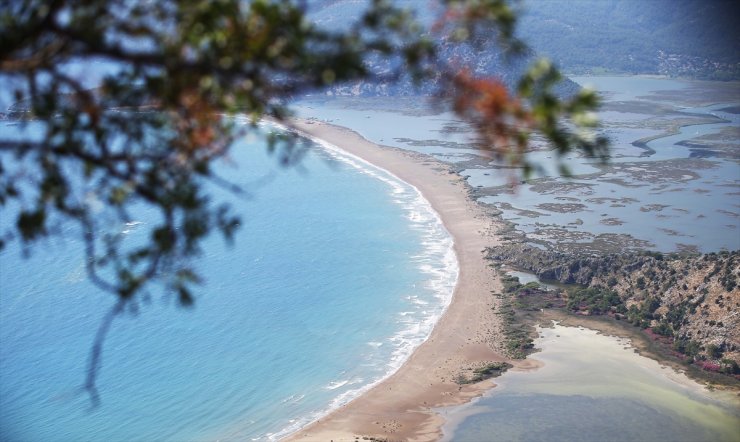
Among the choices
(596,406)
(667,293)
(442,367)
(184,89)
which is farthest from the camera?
(667,293)

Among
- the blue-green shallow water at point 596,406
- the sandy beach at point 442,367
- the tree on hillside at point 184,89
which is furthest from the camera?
the sandy beach at point 442,367

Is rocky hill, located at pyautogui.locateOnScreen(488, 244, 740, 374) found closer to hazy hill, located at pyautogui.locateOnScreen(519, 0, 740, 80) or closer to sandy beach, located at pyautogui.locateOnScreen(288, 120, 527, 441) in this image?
sandy beach, located at pyautogui.locateOnScreen(288, 120, 527, 441)

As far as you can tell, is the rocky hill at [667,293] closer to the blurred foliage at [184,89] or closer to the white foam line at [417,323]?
the white foam line at [417,323]

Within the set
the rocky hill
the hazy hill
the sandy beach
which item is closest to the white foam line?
the sandy beach

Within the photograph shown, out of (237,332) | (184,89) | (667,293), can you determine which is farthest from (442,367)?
(184,89)

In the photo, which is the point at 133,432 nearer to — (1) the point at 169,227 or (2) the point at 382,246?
(2) the point at 382,246

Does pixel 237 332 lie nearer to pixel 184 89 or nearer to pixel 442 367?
pixel 442 367

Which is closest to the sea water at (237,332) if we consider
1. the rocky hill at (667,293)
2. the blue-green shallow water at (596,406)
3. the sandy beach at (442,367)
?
the sandy beach at (442,367)

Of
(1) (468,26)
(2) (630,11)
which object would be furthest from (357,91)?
(1) (468,26)

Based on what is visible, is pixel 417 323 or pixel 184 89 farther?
pixel 417 323
